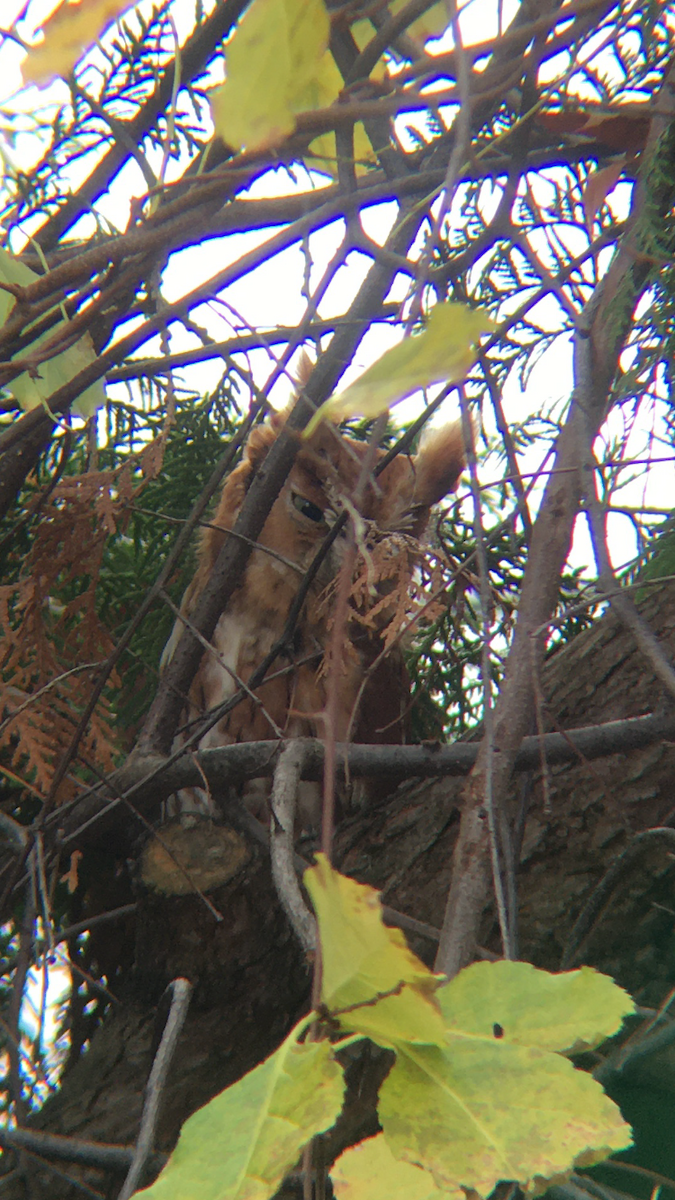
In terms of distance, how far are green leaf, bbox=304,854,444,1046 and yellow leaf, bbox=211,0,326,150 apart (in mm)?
340

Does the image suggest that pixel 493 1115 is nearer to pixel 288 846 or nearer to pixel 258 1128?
pixel 258 1128

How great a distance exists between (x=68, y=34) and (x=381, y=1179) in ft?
1.63

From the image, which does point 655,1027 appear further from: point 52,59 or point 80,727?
point 52,59

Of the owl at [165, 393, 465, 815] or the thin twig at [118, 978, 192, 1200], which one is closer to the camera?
the thin twig at [118, 978, 192, 1200]

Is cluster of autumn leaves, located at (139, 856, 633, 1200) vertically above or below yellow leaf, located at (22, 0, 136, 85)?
below

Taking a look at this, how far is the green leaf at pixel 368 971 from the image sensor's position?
37 cm

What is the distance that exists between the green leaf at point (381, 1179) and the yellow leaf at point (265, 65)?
1.49 ft

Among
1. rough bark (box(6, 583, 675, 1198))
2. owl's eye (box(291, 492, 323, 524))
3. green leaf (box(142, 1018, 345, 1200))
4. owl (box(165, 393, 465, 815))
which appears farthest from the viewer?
owl's eye (box(291, 492, 323, 524))

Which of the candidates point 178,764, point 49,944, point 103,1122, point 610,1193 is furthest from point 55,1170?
point 610,1193

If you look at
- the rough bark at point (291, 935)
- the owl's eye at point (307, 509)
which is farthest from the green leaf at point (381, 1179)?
the owl's eye at point (307, 509)

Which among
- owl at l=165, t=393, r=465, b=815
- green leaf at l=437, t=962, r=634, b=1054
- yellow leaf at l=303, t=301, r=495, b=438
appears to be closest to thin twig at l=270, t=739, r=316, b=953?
green leaf at l=437, t=962, r=634, b=1054

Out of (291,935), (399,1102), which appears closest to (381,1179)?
(399,1102)

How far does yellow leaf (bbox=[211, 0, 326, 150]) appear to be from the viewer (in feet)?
1.44

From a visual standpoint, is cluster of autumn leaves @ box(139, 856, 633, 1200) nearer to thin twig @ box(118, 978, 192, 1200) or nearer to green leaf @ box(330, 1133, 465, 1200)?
green leaf @ box(330, 1133, 465, 1200)
